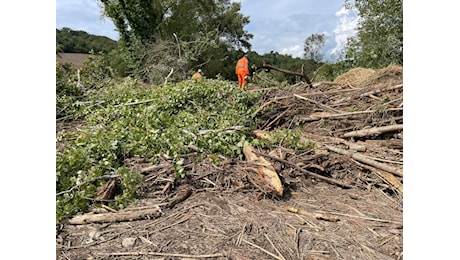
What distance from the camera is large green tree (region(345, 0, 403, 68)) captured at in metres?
16.3

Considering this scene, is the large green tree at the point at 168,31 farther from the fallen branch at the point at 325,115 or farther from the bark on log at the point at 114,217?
the bark on log at the point at 114,217

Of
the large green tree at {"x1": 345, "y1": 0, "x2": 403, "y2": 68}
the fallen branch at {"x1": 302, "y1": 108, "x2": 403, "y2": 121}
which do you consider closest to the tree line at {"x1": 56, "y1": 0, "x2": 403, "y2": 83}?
the large green tree at {"x1": 345, "y1": 0, "x2": 403, "y2": 68}

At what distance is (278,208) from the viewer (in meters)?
3.33

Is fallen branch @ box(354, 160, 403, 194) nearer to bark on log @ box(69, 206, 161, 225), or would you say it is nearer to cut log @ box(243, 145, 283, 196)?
cut log @ box(243, 145, 283, 196)

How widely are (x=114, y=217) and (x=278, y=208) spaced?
1.54 metres

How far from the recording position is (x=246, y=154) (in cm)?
424

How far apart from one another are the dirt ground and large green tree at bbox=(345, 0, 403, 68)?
12.4m

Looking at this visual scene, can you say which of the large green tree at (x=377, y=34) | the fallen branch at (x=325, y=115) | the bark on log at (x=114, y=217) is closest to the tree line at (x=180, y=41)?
the large green tree at (x=377, y=34)

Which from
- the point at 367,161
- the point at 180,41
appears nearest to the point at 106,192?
the point at 367,161

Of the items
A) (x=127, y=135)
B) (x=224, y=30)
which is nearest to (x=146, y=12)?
(x=224, y=30)

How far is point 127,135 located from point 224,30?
28.1 metres

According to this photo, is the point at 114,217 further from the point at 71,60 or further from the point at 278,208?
the point at 71,60

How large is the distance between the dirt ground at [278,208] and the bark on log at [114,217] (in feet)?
0.05

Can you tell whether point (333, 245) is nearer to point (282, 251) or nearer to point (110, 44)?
point (282, 251)
